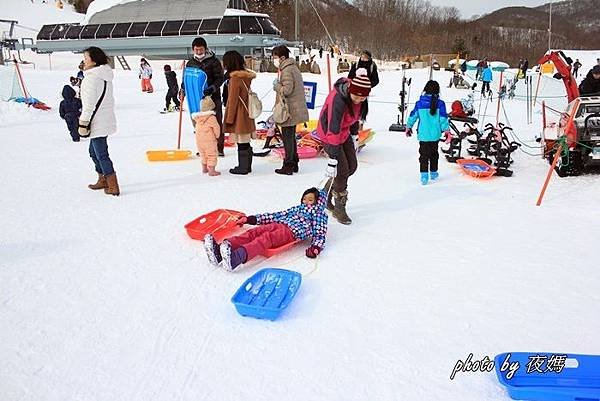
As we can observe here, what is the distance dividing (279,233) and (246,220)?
18.8 inches

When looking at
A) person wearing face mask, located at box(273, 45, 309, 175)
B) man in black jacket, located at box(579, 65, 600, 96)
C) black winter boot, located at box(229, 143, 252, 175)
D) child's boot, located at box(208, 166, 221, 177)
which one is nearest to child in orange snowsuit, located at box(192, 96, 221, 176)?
child's boot, located at box(208, 166, 221, 177)

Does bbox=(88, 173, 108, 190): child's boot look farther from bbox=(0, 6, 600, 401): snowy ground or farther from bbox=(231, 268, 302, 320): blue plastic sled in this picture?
bbox=(231, 268, 302, 320): blue plastic sled

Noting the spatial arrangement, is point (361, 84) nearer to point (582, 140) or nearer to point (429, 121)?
point (429, 121)

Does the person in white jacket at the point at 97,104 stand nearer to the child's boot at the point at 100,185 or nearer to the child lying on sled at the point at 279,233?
the child's boot at the point at 100,185

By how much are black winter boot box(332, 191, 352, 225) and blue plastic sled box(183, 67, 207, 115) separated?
120 inches

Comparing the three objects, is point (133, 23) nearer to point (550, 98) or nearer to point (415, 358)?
point (550, 98)

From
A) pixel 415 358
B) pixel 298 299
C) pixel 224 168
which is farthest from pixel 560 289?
pixel 224 168

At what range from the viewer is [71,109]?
30.8 feet

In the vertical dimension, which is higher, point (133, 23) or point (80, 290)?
point (133, 23)

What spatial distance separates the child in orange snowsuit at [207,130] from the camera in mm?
6496

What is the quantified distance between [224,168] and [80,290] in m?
4.08

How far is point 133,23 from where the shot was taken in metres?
31.0

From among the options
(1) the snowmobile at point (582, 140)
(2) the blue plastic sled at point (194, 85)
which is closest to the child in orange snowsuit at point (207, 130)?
(2) the blue plastic sled at point (194, 85)

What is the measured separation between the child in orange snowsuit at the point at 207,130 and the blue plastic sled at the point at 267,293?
11.2ft
